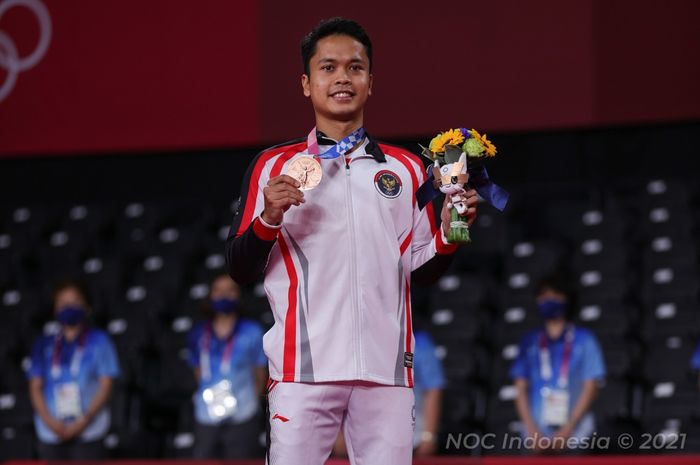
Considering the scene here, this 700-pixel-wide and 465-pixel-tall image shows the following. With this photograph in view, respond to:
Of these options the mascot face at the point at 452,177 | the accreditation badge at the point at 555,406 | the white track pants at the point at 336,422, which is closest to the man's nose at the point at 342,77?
the mascot face at the point at 452,177

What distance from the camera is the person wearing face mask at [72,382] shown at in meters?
6.44

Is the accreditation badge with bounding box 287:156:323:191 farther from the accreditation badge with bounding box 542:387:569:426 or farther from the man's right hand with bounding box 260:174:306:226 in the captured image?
the accreditation badge with bounding box 542:387:569:426

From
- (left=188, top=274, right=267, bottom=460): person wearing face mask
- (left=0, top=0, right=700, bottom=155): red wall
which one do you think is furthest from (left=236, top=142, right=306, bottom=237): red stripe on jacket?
(left=0, top=0, right=700, bottom=155): red wall

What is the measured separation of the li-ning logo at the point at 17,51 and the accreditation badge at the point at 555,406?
413 cm

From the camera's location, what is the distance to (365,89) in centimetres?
281

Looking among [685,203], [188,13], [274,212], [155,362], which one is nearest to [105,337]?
[155,362]

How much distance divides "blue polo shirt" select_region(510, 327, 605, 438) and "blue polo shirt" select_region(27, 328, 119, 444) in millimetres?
2328

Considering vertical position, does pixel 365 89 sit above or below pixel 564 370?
above

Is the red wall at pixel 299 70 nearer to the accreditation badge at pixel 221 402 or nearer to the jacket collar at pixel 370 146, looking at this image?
the accreditation badge at pixel 221 402

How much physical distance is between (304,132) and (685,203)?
2.57 metres

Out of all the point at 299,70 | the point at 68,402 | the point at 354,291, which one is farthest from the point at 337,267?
the point at 299,70

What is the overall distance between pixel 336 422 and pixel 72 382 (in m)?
4.18

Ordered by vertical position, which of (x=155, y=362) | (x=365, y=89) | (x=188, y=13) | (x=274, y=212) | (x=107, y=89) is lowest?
(x=155, y=362)

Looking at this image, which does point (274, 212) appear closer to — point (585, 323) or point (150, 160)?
point (585, 323)
